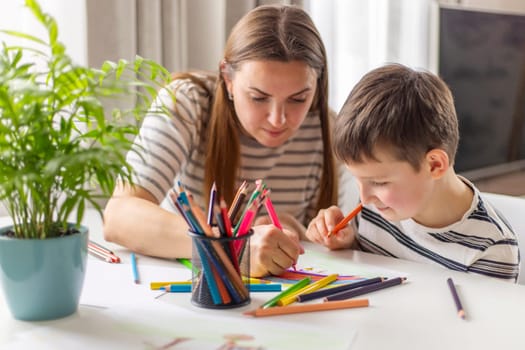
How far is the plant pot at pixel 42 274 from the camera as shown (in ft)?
2.52

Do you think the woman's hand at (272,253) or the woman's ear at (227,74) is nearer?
the woman's hand at (272,253)

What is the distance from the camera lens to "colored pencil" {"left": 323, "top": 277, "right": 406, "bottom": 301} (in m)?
0.89

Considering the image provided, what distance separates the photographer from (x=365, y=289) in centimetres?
92

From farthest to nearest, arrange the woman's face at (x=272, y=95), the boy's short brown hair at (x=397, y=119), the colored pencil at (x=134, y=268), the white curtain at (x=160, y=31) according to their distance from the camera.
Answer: the white curtain at (x=160, y=31)
the woman's face at (x=272, y=95)
the boy's short brown hair at (x=397, y=119)
the colored pencil at (x=134, y=268)

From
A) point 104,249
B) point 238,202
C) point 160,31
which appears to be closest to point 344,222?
point 238,202

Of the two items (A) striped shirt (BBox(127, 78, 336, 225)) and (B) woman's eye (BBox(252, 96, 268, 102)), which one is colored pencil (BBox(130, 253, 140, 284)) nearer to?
(A) striped shirt (BBox(127, 78, 336, 225))

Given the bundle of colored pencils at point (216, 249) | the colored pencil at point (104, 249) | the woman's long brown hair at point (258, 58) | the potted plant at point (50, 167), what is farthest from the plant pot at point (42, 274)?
the woman's long brown hair at point (258, 58)

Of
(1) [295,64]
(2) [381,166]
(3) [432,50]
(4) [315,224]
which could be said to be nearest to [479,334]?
(2) [381,166]

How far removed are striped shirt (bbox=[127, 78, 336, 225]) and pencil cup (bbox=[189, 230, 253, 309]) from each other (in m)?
0.37

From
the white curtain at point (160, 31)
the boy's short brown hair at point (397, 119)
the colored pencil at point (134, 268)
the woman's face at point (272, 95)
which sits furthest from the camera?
the white curtain at point (160, 31)

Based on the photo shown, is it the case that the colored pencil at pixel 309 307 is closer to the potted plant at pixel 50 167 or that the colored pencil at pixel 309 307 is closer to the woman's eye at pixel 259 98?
the potted plant at pixel 50 167

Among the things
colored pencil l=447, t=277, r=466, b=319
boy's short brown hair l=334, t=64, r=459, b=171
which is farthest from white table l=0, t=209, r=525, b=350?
boy's short brown hair l=334, t=64, r=459, b=171

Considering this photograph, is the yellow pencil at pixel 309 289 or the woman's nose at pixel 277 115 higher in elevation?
the woman's nose at pixel 277 115

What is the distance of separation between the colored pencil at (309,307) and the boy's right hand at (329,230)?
0.29 metres
